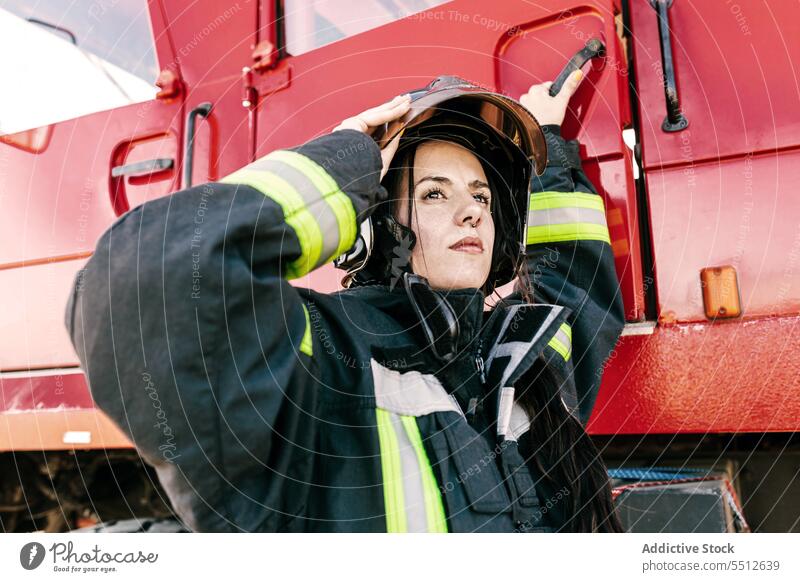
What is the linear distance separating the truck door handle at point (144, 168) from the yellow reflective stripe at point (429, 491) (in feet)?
4.81

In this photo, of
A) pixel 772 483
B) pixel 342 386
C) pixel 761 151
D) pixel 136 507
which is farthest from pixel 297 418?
pixel 136 507

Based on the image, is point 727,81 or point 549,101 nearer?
point 727,81

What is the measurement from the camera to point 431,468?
46.2 inches

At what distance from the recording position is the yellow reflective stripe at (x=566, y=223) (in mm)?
1592

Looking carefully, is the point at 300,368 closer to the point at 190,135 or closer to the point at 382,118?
the point at 382,118

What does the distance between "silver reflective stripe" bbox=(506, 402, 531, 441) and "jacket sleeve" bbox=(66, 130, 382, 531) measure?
48cm

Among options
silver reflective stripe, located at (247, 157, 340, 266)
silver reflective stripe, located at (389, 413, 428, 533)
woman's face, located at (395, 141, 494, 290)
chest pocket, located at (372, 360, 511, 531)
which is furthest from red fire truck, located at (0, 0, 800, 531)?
silver reflective stripe, located at (247, 157, 340, 266)

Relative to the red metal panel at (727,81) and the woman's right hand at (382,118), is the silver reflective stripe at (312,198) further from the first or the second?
the red metal panel at (727,81)

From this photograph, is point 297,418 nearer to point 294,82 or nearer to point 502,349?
point 502,349

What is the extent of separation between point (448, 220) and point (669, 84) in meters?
0.63

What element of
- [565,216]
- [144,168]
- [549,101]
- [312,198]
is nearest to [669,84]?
[549,101]

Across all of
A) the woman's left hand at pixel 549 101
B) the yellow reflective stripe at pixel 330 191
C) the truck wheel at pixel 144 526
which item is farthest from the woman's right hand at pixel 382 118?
the truck wheel at pixel 144 526

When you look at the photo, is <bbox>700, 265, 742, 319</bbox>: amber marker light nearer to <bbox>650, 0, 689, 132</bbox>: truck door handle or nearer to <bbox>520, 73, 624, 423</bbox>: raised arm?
<bbox>520, 73, 624, 423</bbox>: raised arm

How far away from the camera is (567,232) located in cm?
167
